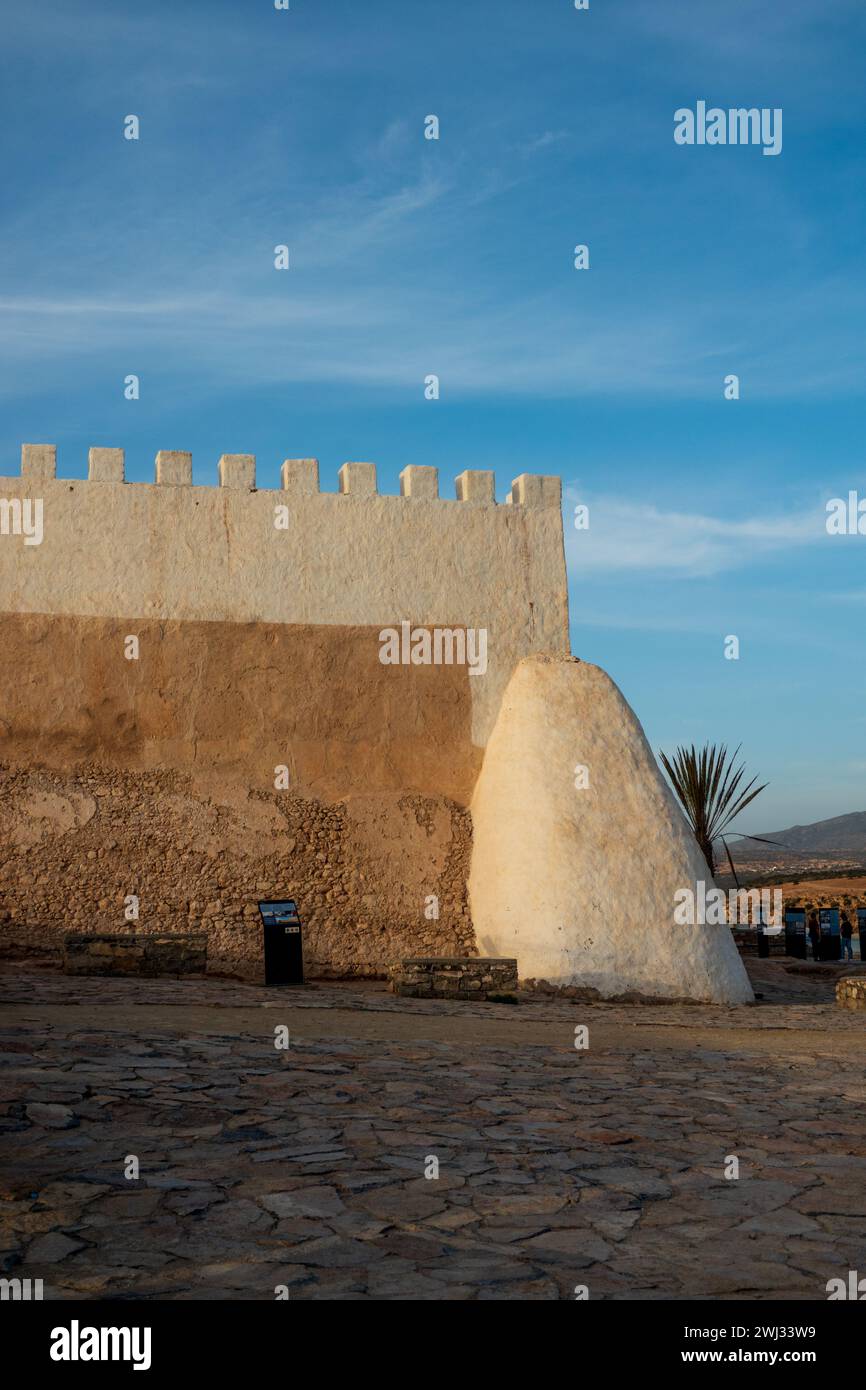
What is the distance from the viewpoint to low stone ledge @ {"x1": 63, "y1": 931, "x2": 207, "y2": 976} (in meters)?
13.0

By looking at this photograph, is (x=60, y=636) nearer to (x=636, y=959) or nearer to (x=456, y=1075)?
(x=636, y=959)

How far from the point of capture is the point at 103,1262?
4609 mm

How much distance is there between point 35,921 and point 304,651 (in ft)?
15.2

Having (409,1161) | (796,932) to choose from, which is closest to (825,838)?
(796,932)

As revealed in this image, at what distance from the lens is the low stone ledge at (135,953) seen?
13.0 m

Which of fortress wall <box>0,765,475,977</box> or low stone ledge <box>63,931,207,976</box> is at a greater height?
fortress wall <box>0,765,475,977</box>

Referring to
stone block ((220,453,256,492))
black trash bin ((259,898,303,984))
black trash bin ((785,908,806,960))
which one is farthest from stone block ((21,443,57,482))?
black trash bin ((785,908,806,960))

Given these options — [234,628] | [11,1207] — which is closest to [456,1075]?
[11,1207]

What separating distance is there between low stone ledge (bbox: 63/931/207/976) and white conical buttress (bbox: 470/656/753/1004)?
151 inches

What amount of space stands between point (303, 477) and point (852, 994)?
30.5ft

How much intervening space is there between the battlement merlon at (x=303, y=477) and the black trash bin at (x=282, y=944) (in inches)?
231
